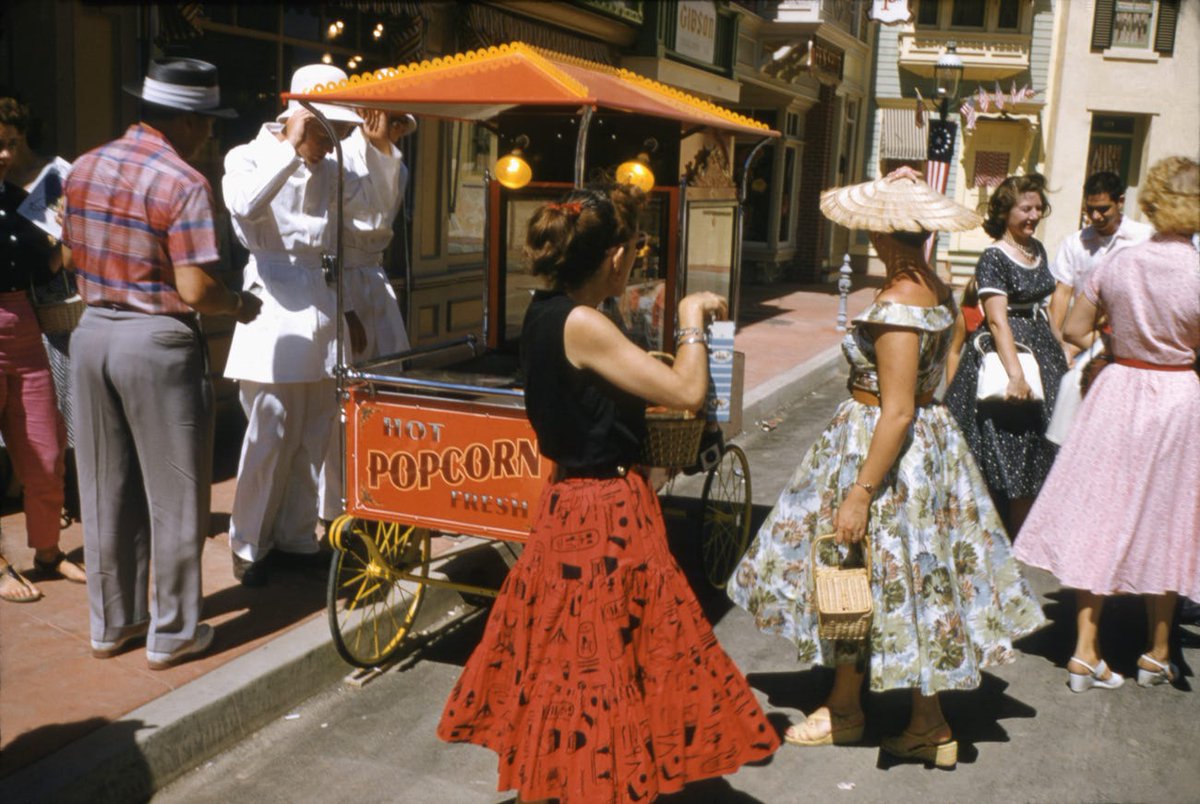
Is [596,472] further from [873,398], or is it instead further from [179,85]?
[179,85]

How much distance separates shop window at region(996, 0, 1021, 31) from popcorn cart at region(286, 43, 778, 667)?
23.9 meters

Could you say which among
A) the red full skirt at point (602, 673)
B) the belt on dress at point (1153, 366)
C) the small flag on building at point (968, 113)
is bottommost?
the red full skirt at point (602, 673)

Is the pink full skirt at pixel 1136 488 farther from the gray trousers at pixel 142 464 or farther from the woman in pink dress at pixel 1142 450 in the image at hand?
the gray trousers at pixel 142 464

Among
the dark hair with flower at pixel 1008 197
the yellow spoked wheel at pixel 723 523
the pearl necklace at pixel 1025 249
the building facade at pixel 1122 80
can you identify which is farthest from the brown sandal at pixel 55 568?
the building facade at pixel 1122 80

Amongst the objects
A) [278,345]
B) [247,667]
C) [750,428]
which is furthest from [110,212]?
[750,428]

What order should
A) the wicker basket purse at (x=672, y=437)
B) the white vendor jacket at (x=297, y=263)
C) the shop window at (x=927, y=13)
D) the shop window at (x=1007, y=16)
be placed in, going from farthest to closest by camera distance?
the shop window at (x=927, y=13)
the shop window at (x=1007, y=16)
the white vendor jacket at (x=297, y=263)
the wicker basket purse at (x=672, y=437)

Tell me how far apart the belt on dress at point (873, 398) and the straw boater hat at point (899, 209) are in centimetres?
54

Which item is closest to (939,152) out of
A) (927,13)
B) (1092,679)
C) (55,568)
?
(927,13)

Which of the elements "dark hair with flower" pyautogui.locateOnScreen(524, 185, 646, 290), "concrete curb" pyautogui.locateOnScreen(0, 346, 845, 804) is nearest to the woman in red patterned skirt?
"dark hair with flower" pyautogui.locateOnScreen(524, 185, 646, 290)

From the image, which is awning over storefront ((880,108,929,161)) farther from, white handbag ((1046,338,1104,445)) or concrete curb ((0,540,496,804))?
concrete curb ((0,540,496,804))

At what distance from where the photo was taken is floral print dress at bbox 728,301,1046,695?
12.8ft

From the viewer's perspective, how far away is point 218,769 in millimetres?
3965

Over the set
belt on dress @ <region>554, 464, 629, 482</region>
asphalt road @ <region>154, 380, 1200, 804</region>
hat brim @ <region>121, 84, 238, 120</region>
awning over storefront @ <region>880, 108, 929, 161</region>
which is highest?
awning over storefront @ <region>880, 108, 929, 161</region>

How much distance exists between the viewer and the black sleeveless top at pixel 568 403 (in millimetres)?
3145
